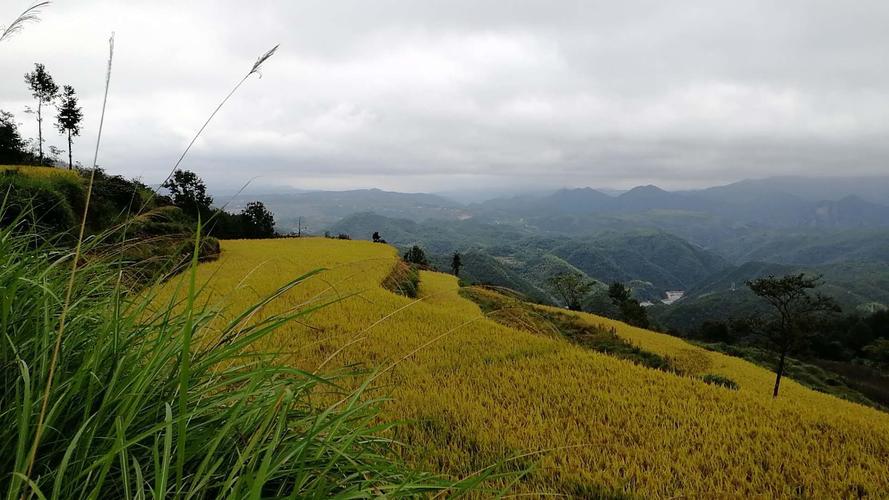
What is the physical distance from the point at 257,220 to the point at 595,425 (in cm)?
6216

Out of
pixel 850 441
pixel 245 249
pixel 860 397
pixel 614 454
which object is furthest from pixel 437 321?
pixel 860 397

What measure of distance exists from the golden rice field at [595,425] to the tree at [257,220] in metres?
53.5

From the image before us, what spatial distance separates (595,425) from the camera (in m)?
4.88

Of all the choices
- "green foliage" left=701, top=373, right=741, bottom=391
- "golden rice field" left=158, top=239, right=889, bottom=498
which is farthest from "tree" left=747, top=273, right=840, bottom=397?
"golden rice field" left=158, top=239, right=889, bottom=498

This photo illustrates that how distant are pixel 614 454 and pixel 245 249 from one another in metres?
26.0

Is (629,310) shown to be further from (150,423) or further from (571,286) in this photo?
(150,423)

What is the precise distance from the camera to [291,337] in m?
7.51

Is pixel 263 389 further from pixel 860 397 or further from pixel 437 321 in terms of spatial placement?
pixel 860 397

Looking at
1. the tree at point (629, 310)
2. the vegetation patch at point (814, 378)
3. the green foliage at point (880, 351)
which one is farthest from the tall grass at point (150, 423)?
the green foliage at point (880, 351)

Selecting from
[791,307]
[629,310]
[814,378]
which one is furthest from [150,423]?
[629,310]

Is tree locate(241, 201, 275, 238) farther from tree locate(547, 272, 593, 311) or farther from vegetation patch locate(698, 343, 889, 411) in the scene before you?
vegetation patch locate(698, 343, 889, 411)

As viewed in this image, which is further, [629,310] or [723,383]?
[629,310]

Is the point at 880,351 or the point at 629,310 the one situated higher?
the point at 629,310

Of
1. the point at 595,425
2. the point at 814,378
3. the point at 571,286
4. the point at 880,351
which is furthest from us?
the point at 571,286
